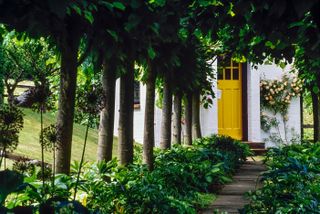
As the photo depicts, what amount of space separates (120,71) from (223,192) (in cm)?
286

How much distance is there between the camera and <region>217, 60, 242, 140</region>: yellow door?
65.0ft

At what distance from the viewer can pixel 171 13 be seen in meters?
4.93

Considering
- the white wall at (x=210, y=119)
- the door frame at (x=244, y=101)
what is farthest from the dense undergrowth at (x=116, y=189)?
the door frame at (x=244, y=101)

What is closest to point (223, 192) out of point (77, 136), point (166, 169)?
point (166, 169)

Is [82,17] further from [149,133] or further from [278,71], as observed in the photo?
[278,71]

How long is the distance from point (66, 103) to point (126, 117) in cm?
201

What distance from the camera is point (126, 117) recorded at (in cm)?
816

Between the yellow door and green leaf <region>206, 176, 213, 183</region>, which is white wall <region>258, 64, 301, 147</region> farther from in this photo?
green leaf <region>206, 176, 213, 183</region>

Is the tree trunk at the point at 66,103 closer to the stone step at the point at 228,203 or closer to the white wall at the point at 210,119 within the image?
the stone step at the point at 228,203

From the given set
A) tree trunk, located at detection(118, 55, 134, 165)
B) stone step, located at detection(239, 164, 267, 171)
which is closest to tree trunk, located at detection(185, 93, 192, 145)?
stone step, located at detection(239, 164, 267, 171)

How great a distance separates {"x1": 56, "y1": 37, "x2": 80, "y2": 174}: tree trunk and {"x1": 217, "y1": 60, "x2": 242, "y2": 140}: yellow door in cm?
1379

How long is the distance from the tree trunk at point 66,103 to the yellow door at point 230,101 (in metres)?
13.8

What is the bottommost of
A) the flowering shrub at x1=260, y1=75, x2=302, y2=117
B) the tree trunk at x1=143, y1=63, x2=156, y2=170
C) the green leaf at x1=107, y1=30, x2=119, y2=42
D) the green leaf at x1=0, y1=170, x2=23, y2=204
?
the green leaf at x1=0, y1=170, x2=23, y2=204

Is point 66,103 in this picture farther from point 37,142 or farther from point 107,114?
point 37,142
